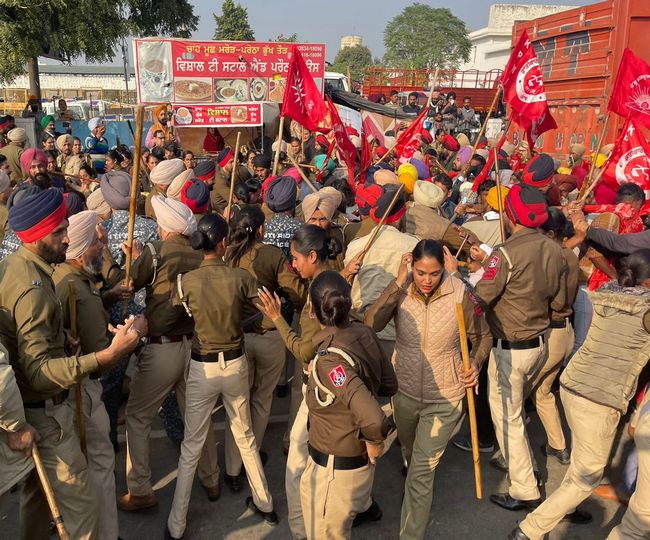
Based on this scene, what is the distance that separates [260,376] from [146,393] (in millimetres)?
906

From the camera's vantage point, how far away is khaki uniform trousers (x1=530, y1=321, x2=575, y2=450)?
4.59m

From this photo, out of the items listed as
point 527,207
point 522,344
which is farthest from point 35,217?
point 522,344

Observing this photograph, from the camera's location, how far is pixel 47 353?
2955 millimetres

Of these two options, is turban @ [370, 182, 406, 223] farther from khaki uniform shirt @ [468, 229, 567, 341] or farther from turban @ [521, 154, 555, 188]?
turban @ [521, 154, 555, 188]

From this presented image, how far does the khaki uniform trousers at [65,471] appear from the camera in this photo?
3.11 m

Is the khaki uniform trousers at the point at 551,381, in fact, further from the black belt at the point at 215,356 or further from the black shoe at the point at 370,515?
the black belt at the point at 215,356

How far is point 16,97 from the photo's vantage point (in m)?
36.1

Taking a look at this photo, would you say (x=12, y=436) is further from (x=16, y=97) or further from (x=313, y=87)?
(x=16, y=97)

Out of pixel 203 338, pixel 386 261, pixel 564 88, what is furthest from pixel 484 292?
pixel 564 88

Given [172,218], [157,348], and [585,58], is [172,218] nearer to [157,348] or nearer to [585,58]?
[157,348]

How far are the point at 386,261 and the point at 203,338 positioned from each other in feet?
4.77

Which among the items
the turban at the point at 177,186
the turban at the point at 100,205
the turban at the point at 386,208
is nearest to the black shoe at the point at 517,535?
the turban at the point at 386,208

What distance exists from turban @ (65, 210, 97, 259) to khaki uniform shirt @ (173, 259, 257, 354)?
0.63 meters

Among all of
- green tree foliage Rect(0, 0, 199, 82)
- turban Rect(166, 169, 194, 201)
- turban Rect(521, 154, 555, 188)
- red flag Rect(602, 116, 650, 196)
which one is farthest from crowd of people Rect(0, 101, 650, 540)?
green tree foliage Rect(0, 0, 199, 82)
